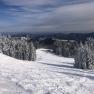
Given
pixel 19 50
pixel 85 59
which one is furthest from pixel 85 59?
pixel 19 50

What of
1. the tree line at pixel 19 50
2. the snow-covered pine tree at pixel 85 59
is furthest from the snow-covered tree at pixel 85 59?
the tree line at pixel 19 50

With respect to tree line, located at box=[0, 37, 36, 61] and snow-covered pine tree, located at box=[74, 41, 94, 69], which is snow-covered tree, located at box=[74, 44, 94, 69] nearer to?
snow-covered pine tree, located at box=[74, 41, 94, 69]

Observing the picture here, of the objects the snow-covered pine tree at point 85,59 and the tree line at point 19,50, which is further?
the tree line at point 19,50

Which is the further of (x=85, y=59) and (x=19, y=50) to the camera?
(x=19, y=50)

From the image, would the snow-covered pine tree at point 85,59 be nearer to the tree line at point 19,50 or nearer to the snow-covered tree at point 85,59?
the snow-covered tree at point 85,59

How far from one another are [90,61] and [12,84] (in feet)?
161

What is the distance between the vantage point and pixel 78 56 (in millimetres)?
72188

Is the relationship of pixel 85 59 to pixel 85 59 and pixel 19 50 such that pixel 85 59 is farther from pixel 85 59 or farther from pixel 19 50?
pixel 19 50

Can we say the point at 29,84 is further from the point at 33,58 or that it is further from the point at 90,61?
the point at 33,58

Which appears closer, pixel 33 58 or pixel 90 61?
pixel 90 61

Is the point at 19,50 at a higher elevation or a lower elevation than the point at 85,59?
higher

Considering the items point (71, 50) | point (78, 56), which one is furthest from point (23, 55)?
point (71, 50)

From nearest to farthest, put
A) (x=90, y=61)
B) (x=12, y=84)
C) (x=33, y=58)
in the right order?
(x=12, y=84) < (x=90, y=61) < (x=33, y=58)

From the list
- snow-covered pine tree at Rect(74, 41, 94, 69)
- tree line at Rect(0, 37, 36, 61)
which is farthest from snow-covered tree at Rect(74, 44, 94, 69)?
tree line at Rect(0, 37, 36, 61)
